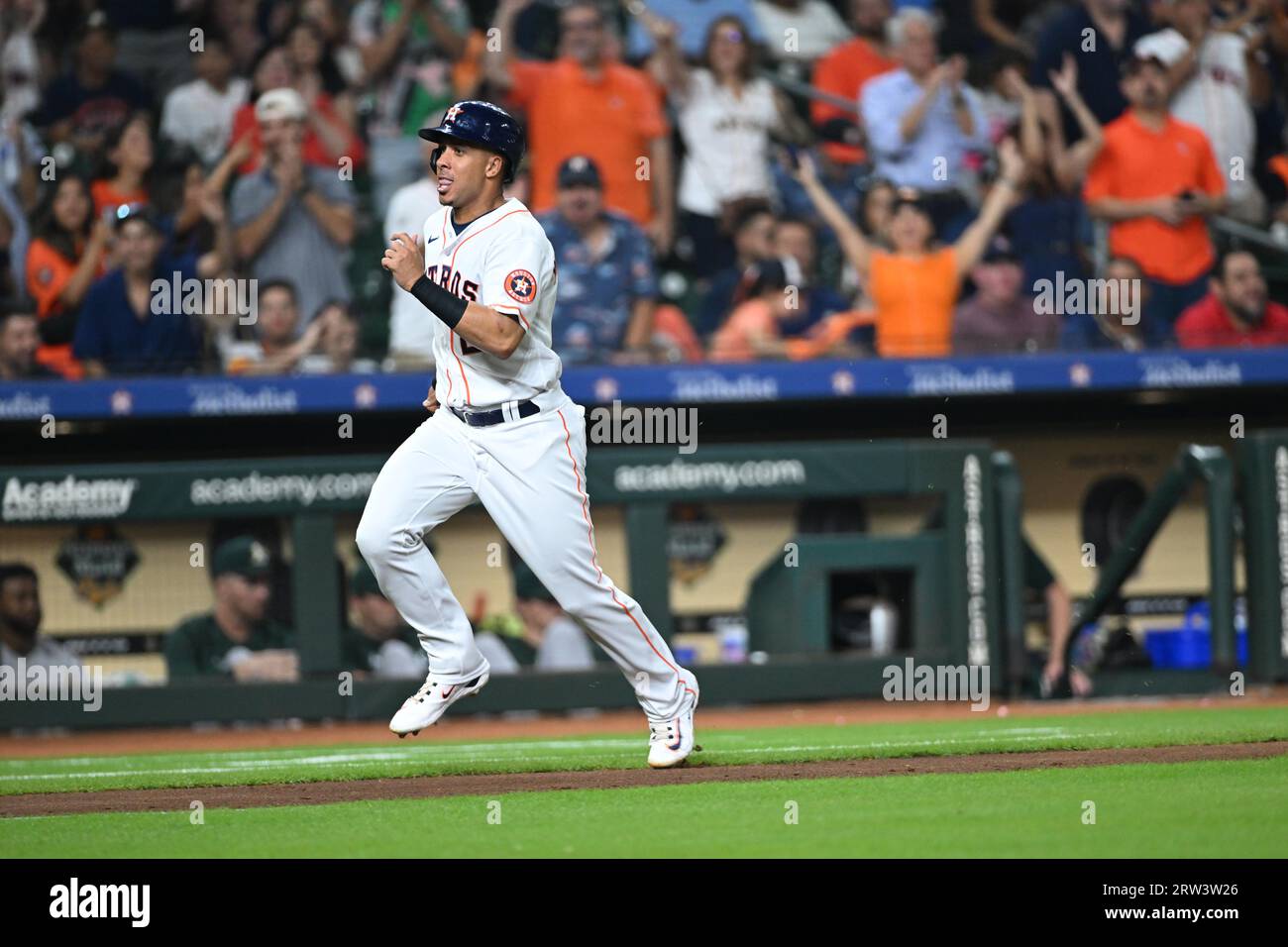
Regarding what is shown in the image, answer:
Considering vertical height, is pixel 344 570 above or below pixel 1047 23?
below

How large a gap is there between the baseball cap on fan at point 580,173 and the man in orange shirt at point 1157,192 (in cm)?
361

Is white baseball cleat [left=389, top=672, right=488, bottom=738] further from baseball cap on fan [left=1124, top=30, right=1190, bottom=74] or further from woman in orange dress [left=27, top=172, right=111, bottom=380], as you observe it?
baseball cap on fan [left=1124, top=30, right=1190, bottom=74]


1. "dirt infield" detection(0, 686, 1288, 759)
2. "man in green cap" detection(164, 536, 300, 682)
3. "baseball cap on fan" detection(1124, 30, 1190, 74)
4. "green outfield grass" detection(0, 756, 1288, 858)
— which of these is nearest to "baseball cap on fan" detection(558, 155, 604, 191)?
"man in green cap" detection(164, 536, 300, 682)

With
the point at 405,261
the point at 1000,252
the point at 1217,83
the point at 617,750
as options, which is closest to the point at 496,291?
the point at 405,261

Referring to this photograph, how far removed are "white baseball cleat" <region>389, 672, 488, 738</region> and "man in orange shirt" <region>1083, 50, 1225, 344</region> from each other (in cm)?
782

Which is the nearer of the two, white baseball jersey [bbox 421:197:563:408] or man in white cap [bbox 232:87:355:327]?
white baseball jersey [bbox 421:197:563:408]

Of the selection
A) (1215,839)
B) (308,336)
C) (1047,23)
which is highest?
(1047,23)

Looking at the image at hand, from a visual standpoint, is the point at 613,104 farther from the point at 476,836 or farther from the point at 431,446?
the point at 476,836

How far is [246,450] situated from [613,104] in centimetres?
352

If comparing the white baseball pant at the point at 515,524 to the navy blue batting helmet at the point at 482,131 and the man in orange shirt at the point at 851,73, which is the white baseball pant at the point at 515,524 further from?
the man in orange shirt at the point at 851,73

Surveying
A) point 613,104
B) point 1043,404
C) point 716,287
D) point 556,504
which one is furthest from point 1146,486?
point 556,504

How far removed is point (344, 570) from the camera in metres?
10.1

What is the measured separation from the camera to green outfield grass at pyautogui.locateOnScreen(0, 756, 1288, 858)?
416cm

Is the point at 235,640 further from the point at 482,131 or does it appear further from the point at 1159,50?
the point at 1159,50
